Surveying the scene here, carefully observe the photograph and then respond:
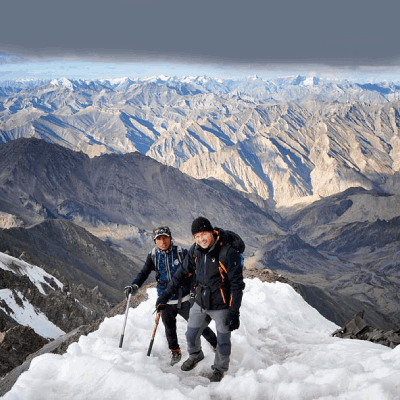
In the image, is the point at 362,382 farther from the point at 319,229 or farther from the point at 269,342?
the point at 319,229

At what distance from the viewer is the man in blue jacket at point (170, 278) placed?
8.91 metres

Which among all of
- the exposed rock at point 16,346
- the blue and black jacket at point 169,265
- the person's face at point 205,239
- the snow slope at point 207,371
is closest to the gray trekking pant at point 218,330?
the snow slope at point 207,371

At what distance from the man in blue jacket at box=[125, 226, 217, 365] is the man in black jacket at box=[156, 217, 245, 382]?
1.45ft

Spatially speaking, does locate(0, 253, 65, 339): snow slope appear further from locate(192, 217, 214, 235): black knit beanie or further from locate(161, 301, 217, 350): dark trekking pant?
locate(192, 217, 214, 235): black knit beanie

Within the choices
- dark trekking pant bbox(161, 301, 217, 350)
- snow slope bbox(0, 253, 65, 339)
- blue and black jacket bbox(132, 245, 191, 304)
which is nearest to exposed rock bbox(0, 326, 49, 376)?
dark trekking pant bbox(161, 301, 217, 350)

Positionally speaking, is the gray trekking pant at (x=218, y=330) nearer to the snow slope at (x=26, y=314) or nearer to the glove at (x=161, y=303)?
the glove at (x=161, y=303)

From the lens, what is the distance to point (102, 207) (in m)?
175

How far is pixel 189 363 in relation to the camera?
8781 millimetres

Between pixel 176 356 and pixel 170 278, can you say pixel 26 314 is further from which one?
pixel 170 278

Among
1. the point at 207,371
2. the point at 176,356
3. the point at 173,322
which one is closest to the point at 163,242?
the point at 173,322

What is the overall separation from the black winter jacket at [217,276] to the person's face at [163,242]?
745mm

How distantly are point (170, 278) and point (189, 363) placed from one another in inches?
62.0

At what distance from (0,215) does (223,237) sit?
355 feet

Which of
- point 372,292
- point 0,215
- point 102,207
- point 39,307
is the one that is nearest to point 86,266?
point 0,215
